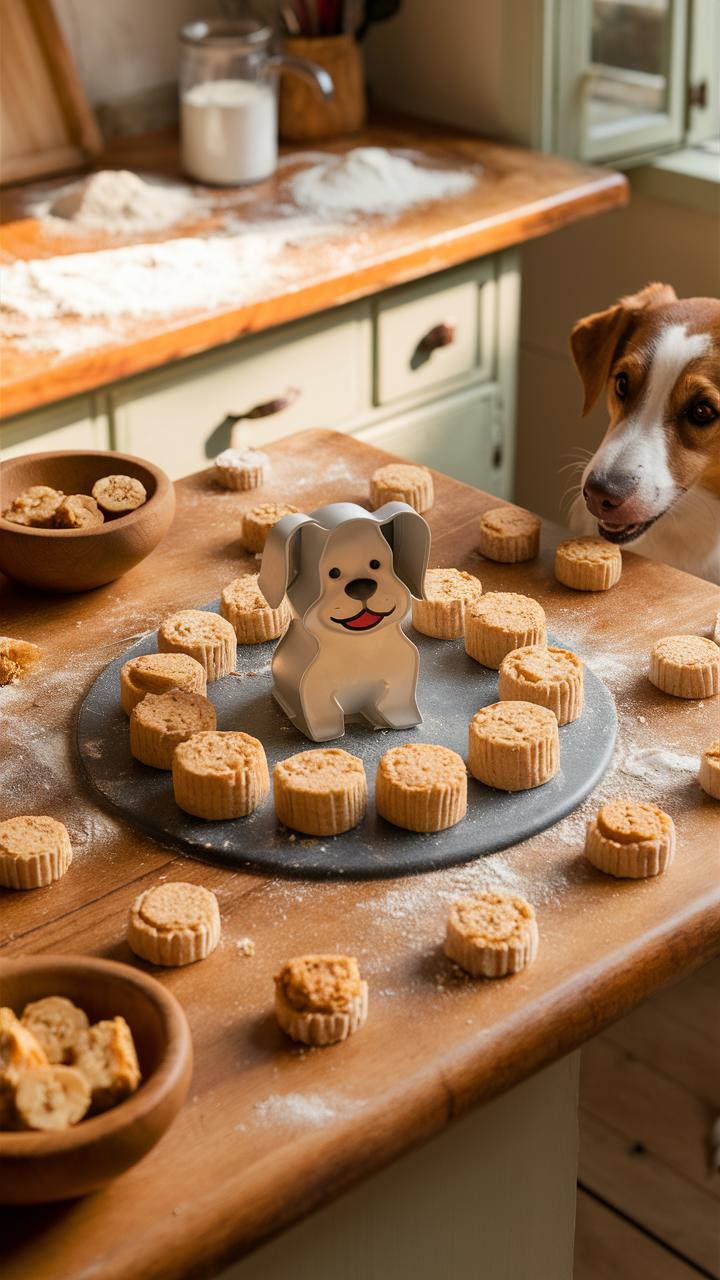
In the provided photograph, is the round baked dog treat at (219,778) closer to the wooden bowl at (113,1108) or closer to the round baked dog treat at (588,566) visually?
the wooden bowl at (113,1108)

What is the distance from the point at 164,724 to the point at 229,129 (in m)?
1.63

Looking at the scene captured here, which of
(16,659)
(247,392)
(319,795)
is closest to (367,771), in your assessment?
(319,795)

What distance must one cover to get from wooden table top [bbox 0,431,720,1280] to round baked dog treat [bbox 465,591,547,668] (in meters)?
0.05

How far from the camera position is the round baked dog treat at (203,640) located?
1251 millimetres

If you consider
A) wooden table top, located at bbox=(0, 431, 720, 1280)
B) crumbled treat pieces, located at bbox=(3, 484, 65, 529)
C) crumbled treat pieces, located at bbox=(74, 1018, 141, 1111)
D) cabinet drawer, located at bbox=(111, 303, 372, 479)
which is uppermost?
crumbled treat pieces, located at bbox=(3, 484, 65, 529)

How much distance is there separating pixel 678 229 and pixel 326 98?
84 centimetres

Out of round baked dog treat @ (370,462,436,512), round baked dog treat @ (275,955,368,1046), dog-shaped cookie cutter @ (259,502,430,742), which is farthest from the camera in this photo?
round baked dog treat @ (370,462,436,512)

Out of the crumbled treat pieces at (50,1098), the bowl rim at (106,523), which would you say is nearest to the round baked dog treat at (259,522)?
the bowl rim at (106,523)

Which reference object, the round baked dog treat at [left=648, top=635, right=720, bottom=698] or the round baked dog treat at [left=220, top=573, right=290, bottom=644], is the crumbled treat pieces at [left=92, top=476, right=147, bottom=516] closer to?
the round baked dog treat at [left=220, top=573, right=290, bottom=644]

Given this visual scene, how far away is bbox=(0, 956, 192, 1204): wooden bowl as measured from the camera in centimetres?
73

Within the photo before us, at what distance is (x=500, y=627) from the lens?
1.26 metres

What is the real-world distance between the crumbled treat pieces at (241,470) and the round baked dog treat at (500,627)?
0.39 metres

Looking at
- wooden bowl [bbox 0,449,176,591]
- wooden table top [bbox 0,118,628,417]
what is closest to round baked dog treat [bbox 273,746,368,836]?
wooden bowl [bbox 0,449,176,591]

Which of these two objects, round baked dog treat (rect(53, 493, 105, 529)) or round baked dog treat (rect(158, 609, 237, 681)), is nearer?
round baked dog treat (rect(158, 609, 237, 681))
